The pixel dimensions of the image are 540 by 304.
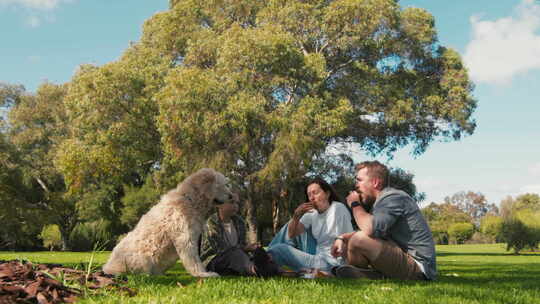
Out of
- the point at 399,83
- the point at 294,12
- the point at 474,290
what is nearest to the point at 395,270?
the point at 474,290

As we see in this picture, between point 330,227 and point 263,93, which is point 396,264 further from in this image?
point 263,93

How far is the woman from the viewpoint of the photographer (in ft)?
23.7

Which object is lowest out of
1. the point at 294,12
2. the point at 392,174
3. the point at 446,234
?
the point at 446,234

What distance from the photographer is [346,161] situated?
88.8 ft

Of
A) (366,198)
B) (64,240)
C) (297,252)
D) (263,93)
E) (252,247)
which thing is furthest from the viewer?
(64,240)

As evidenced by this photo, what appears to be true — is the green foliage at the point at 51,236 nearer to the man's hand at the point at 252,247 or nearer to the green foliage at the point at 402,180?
the green foliage at the point at 402,180

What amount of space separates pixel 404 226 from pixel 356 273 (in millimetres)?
961

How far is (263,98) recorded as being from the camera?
846 inches

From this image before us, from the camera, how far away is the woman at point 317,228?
7.21 metres

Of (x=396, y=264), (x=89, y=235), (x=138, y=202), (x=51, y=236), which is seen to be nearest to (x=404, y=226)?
(x=396, y=264)

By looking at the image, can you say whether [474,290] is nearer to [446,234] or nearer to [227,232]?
[227,232]

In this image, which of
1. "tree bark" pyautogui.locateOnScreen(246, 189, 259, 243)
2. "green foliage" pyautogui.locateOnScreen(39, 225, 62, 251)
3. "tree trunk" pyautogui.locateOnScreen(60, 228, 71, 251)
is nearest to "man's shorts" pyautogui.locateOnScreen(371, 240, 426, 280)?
"tree bark" pyautogui.locateOnScreen(246, 189, 259, 243)

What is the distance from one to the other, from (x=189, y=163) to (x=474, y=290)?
62.4ft

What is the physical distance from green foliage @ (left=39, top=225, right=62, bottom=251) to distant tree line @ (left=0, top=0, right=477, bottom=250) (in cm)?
559
